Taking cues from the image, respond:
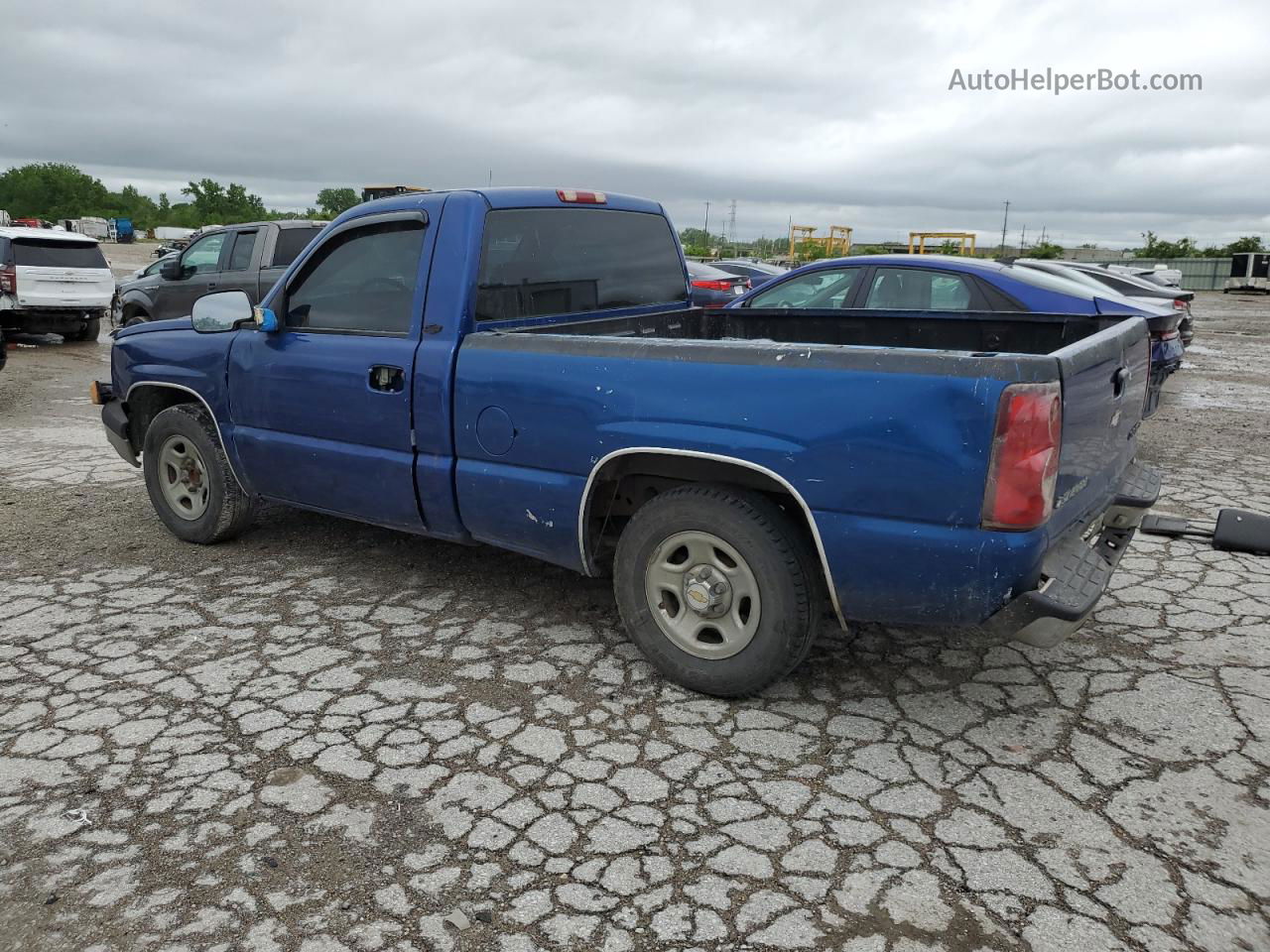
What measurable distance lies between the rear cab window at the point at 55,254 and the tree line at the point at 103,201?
104 meters

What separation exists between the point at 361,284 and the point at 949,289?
4735mm

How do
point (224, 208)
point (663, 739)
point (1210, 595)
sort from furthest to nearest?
point (224, 208) → point (1210, 595) → point (663, 739)

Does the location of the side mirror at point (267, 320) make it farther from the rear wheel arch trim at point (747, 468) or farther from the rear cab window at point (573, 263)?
the rear wheel arch trim at point (747, 468)

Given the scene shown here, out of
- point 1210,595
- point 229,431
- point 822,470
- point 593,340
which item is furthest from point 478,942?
point 1210,595

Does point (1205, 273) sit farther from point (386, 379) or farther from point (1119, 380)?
point (386, 379)

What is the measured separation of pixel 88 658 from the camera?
3.86m

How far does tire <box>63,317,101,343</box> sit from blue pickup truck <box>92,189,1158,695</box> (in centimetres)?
1170

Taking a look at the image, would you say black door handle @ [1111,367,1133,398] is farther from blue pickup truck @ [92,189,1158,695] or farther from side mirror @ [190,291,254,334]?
side mirror @ [190,291,254,334]

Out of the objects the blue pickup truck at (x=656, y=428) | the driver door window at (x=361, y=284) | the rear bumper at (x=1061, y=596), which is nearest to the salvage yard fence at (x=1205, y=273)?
the blue pickup truck at (x=656, y=428)

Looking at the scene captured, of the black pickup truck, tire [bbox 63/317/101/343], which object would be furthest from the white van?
the black pickup truck

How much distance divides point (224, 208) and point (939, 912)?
135781 mm

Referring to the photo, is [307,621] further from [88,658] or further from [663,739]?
[663,739]

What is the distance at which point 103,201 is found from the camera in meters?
123

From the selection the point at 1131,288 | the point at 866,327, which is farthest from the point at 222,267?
the point at 1131,288
